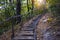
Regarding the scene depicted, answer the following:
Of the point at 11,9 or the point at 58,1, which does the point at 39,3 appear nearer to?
the point at 11,9

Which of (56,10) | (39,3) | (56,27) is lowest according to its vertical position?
(39,3)

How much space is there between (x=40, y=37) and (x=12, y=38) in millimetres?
1230

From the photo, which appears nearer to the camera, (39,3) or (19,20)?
(19,20)

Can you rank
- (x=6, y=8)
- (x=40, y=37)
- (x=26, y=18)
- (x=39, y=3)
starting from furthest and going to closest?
(x=39, y=3) < (x=26, y=18) < (x=6, y=8) < (x=40, y=37)

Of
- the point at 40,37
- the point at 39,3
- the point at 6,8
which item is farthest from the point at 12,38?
the point at 39,3

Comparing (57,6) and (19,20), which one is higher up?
(57,6)

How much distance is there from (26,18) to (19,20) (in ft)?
6.67

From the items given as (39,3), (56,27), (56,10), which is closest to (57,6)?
(56,10)

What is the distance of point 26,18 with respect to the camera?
14539mm

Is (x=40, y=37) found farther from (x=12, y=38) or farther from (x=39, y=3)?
(x=39, y=3)

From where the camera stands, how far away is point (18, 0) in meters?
13.5

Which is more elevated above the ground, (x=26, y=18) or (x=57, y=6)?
(x=57, y=6)

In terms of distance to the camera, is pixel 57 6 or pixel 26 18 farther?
pixel 26 18

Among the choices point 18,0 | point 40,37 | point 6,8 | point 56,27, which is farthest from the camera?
point 18,0
